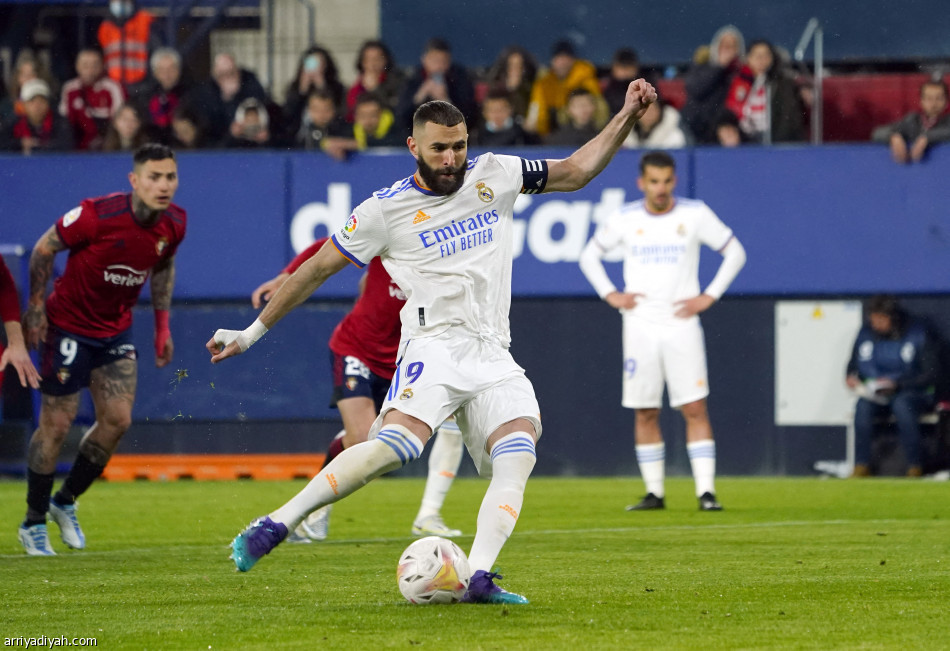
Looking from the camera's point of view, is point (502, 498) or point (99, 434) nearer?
point (502, 498)

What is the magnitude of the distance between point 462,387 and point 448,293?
41 centimetres

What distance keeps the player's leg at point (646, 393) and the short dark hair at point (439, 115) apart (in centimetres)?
595

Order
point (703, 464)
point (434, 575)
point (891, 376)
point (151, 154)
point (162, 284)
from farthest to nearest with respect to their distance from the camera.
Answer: point (891, 376), point (703, 464), point (162, 284), point (151, 154), point (434, 575)

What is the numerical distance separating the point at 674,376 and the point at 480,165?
5803mm

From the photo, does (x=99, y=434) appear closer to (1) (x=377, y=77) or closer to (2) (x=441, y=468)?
(2) (x=441, y=468)

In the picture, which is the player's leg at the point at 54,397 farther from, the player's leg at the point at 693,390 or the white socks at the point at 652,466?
the player's leg at the point at 693,390

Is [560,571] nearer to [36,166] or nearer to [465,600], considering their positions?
[465,600]

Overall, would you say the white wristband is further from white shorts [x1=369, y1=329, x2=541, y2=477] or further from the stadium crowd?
the stadium crowd

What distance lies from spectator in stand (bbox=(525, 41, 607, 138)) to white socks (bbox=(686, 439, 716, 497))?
5729 millimetres

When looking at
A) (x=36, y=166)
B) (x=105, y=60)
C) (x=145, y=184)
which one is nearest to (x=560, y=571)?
(x=145, y=184)

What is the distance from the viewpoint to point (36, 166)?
16797 millimetres

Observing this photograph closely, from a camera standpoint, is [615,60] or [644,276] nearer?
[644,276]

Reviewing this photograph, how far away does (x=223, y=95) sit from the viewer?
1736 centimetres

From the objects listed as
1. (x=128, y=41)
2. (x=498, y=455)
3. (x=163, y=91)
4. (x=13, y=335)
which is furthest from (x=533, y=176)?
Result: (x=128, y=41)
